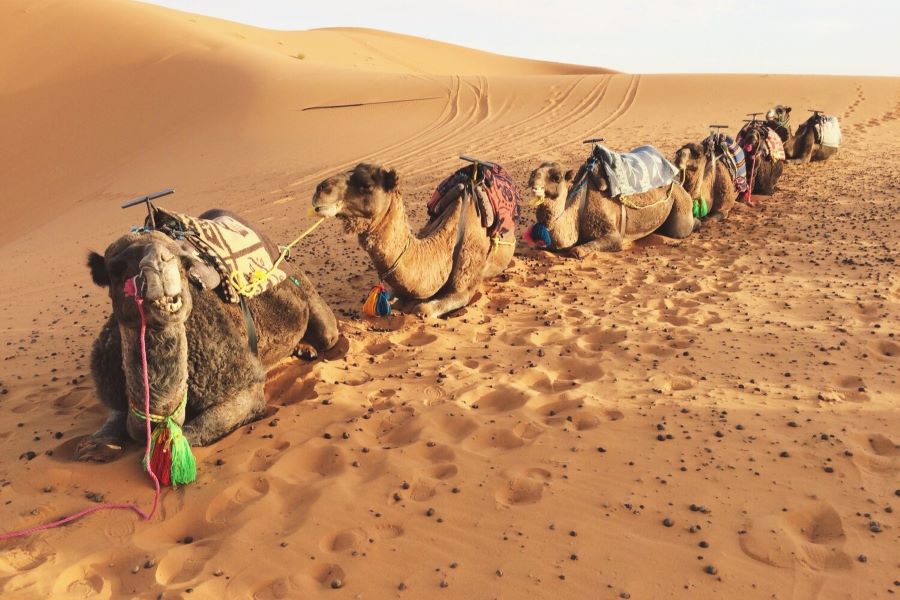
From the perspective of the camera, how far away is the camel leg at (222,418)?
12.4 ft

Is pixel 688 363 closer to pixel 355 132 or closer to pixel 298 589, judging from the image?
pixel 298 589

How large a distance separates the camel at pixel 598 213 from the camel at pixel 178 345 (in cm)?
347

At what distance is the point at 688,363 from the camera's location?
4.85 meters

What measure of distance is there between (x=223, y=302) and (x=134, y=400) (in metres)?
0.76

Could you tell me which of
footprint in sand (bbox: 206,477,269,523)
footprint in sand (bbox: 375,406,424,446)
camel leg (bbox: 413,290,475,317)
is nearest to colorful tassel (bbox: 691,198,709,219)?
camel leg (bbox: 413,290,475,317)

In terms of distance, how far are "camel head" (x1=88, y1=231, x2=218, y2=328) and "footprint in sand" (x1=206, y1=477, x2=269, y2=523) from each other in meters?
0.96

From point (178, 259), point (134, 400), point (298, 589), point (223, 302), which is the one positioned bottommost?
point (298, 589)

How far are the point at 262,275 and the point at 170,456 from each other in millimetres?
1261

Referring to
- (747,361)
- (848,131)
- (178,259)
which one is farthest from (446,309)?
(848,131)

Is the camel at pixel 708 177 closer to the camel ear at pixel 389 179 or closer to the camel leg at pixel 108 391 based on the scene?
the camel ear at pixel 389 179

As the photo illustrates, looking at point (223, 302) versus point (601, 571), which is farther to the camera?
point (223, 302)

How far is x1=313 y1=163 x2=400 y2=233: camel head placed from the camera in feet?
15.0

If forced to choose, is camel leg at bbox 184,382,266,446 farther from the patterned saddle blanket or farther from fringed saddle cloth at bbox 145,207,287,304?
the patterned saddle blanket

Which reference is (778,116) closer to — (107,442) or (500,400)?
(500,400)
